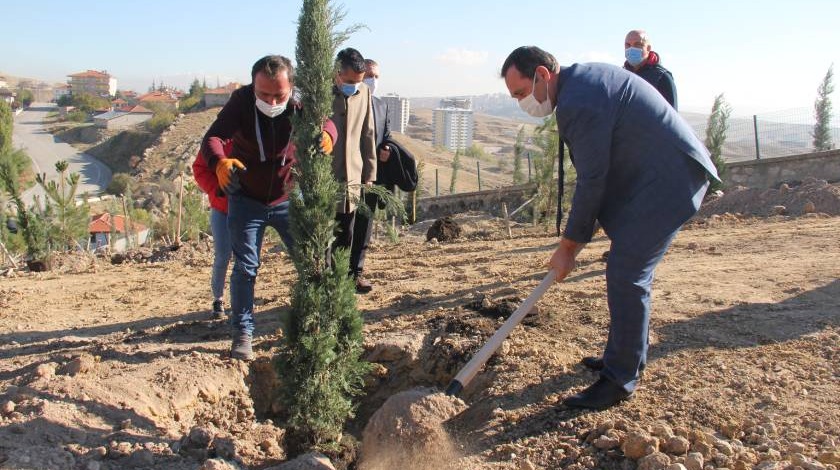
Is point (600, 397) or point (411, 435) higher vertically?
point (600, 397)

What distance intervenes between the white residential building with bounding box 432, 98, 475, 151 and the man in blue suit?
77.2m

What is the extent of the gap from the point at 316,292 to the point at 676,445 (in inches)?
68.0

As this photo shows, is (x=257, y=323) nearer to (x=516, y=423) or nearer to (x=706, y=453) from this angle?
(x=516, y=423)

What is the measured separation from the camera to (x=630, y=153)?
115 inches

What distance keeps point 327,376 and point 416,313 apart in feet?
6.13

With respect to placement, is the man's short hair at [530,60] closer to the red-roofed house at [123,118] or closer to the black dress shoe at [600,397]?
the black dress shoe at [600,397]

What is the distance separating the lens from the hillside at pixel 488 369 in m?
2.85

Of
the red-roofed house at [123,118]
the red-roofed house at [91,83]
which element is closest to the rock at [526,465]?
the red-roofed house at [123,118]

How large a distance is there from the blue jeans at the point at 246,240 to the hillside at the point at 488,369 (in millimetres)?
379

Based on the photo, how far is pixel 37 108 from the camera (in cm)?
12300

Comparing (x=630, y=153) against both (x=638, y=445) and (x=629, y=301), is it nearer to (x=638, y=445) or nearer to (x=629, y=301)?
(x=629, y=301)

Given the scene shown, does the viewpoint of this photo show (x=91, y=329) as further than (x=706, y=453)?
Yes

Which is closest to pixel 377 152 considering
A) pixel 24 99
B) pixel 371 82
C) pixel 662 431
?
pixel 371 82

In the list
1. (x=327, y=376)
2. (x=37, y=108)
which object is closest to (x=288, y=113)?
(x=327, y=376)
